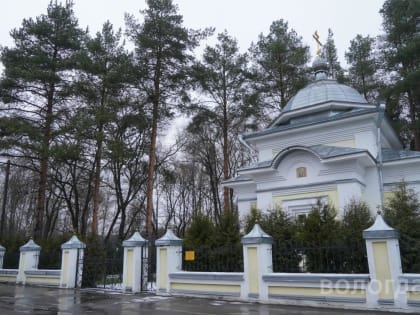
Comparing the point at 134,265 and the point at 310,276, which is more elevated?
the point at 134,265

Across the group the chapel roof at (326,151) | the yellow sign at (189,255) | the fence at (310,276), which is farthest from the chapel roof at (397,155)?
the yellow sign at (189,255)

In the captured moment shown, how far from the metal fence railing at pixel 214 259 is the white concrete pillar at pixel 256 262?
0.77 m

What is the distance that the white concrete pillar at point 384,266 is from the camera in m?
6.93

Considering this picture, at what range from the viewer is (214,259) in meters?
9.91

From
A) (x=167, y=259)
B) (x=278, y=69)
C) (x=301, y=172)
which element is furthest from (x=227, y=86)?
(x=167, y=259)

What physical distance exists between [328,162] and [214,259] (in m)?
5.44

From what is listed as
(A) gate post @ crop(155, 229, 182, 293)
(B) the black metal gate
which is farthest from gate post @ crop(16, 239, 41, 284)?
(A) gate post @ crop(155, 229, 182, 293)

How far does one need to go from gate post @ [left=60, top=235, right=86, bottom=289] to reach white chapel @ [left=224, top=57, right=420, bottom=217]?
6.44 meters

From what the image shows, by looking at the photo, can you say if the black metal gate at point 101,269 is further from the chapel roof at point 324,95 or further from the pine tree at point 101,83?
the chapel roof at point 324,95

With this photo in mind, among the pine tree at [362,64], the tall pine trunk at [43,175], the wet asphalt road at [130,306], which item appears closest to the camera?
the wet asphalt road at [130,306]

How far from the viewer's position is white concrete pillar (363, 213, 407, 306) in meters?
6.93

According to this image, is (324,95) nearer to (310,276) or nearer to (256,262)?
(256,262)

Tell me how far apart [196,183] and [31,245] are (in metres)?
17.8

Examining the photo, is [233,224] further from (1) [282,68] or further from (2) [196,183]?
(2) [196,183]
